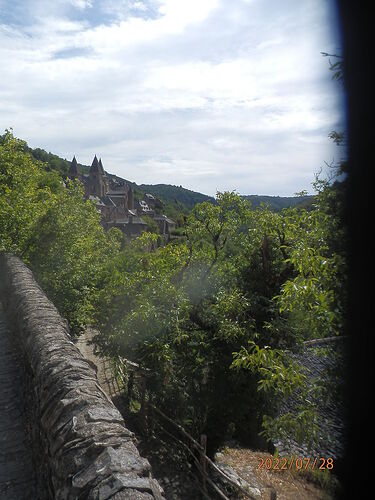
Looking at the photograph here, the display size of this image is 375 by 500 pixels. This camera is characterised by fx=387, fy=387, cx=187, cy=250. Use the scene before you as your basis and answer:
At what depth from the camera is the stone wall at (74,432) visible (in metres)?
2.38

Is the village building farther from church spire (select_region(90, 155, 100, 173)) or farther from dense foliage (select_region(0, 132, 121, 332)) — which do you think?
dense foliage (select_region(0, 132, 121, 332))

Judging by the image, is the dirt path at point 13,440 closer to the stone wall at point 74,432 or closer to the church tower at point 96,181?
the stone wall at point 74,432

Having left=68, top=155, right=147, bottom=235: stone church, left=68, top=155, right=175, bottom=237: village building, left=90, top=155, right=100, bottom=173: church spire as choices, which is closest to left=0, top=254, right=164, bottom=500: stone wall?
left=68, top=155, right=175, bottom=237: village building

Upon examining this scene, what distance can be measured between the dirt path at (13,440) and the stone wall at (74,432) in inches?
8.6

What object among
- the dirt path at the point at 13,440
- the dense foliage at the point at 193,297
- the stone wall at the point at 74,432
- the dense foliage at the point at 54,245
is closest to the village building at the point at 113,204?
the dense foliage at the point at 54,245

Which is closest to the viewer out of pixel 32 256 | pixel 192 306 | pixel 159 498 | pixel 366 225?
pixel 159 498

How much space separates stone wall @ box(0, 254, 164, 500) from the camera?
2379mm

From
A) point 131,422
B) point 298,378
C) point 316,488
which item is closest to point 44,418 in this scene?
point 298,378

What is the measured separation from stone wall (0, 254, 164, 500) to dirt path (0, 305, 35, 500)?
218 millimetres

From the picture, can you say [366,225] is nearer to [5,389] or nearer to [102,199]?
[5,389]

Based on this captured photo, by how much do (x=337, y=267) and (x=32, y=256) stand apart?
12.1 metres

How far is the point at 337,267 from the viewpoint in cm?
424

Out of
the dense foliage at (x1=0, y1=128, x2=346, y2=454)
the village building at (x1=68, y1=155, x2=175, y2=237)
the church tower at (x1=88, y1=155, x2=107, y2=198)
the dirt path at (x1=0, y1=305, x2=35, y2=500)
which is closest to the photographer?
the dirt path at (x1=0, y1=305, x2=35, y2=500)

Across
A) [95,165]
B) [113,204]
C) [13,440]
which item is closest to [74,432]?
[13,440]
